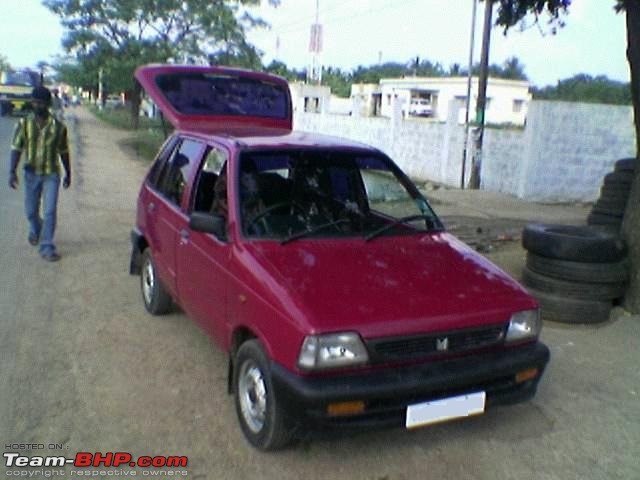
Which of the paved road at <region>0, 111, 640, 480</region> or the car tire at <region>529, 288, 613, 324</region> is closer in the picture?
the paved road at <region>0, 111, 640, 480</region>

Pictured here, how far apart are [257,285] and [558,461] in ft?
6.28

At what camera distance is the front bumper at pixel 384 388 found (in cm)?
296

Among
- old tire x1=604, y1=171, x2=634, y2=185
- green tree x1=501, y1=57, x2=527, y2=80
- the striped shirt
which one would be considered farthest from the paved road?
green tree x1=501, y1=57, x2=527, y2=80

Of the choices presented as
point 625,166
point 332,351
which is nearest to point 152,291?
point 332,351

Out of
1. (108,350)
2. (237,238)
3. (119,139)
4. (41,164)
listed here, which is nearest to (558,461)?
(237,238)

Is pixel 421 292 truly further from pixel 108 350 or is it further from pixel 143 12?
pixel 143 12

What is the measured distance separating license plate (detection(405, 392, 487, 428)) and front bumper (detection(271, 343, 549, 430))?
0.03m

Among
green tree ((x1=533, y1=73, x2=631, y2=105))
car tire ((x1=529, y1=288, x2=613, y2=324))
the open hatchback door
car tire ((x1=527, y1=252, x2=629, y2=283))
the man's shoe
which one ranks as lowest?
the man's shoe

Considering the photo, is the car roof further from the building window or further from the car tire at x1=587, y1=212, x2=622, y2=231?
the building window

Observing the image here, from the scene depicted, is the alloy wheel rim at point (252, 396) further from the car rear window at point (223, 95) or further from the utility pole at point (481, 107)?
the utility pole at point (481, 107)

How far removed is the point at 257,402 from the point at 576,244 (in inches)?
134

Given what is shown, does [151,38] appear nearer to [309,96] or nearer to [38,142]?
[309,96]

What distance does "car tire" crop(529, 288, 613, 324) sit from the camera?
555cm

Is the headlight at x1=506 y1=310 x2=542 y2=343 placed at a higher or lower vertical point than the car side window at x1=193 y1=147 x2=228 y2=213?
lower
